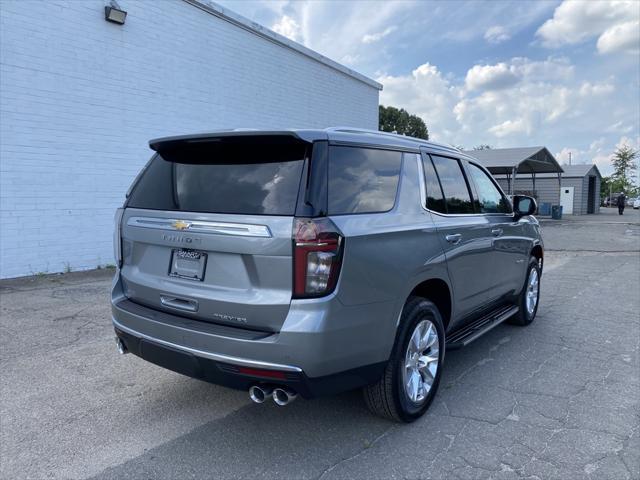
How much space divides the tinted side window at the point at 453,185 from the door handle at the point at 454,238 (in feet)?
0.72

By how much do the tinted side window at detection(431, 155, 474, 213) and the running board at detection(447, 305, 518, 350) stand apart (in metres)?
1.04

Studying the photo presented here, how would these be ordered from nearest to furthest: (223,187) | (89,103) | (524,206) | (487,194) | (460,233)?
(223,187)
(460,233)
(487,194)
(524,206)
(89,103)

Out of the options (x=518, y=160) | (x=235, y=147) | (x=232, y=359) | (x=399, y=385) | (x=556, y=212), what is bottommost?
(x=399, y=385)

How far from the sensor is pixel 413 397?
330cm

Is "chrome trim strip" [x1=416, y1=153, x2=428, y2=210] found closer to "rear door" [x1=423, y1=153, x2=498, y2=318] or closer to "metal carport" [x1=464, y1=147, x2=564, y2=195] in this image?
"rear door" [x1=423, y1=153, x2=498, y2=318]

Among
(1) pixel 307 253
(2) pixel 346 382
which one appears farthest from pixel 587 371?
(1) pixel 307 253

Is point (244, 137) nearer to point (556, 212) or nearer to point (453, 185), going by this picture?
point (453, 185)

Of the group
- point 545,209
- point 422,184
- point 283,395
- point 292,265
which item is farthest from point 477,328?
point 545,209

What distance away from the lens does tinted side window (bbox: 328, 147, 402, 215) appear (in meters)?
2.81

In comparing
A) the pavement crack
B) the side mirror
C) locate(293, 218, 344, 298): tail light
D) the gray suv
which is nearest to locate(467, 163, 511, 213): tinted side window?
the side mirror

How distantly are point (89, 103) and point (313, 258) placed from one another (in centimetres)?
857

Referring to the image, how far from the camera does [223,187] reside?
2.90 m

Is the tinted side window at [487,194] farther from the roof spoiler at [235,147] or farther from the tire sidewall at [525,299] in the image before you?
the roof spoiler at [235,147]

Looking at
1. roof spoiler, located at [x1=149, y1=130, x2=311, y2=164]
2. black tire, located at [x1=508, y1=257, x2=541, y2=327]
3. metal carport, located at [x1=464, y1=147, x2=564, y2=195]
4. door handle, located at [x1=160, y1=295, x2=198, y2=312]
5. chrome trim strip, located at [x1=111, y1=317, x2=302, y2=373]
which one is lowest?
black tire, located at [x1=508, y1=257, x2=541, y2=327]
